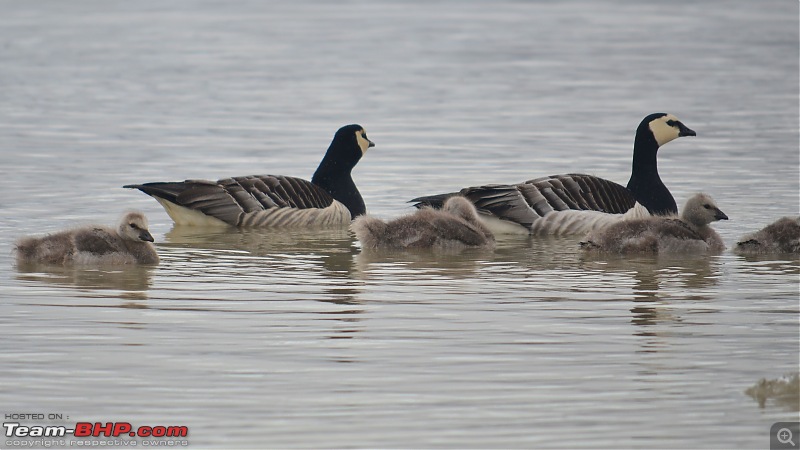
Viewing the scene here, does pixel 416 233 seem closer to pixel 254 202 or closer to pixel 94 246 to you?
pixel 254 202

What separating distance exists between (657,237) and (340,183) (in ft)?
14.6

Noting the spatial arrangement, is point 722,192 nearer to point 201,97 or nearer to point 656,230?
point 656,230

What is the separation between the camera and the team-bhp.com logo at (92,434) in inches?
298

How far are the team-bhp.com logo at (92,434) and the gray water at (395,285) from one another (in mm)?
116

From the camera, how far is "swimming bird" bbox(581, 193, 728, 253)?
1389cm

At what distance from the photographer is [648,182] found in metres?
16.3

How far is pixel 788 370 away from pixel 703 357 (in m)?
0.54

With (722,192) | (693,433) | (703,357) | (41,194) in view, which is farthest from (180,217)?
(693,433)

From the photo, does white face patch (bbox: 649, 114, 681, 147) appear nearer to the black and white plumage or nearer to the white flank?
the white flank

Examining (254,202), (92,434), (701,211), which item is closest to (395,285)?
(701,211)

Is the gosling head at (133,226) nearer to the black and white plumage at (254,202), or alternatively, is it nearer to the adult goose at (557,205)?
the black and white plumage at (254,202)

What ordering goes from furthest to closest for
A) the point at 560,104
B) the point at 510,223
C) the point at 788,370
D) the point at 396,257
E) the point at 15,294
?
the point at 560,104
the point at 510,223
the point at 396,257
the point at 15,294
the point at 788,370

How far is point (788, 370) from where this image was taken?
898cm

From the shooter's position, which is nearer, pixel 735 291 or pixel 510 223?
A: pixel 735 291
